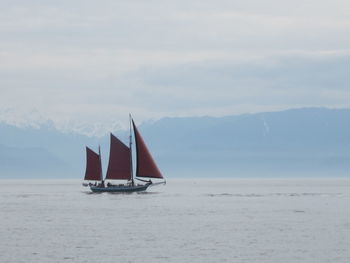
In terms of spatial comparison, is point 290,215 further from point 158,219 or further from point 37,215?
point 37,215

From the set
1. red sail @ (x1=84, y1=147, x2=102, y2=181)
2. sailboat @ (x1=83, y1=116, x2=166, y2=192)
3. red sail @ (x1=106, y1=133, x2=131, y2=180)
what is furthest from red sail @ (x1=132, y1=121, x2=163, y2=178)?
red sail @ (x1=84, y1=147, x2=102, y2=181)

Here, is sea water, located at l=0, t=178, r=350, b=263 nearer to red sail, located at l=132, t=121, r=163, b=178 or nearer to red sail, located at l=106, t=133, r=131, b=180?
red sail, located at l=132, t=121, r=163, b=178

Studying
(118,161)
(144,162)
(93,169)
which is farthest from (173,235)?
(93,169)

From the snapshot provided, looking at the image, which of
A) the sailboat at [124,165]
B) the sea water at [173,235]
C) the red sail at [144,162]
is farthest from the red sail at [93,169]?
the sea water at [173,235]

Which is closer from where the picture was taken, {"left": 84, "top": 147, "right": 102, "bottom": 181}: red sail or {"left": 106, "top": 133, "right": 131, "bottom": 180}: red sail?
{"left": 106, "top": 133, "right": 131, "bottom": 180}: red sail

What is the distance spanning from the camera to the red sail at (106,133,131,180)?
134000mm

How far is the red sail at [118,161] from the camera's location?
5276 inches

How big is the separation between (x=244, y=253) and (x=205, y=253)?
8.67ft

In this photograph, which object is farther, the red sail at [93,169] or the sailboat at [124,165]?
the red sail at [93,169]

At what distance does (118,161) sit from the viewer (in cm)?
13475

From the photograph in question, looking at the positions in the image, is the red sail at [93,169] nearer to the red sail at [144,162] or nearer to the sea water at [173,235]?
the red sail at [144,162]

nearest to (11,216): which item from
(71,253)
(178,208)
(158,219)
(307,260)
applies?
(158,219)

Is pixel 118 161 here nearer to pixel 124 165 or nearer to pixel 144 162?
pixel 124 165

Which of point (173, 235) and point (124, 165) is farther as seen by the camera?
point (124, 165)
